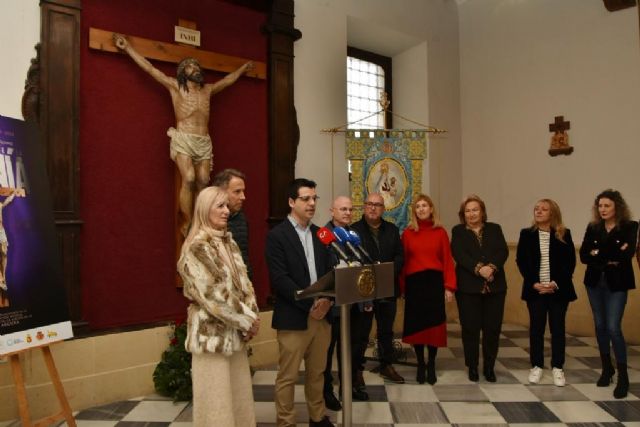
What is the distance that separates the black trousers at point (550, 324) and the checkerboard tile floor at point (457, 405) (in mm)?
186

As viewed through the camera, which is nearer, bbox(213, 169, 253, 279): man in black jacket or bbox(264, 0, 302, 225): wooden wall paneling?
bbox(213, 169, 253, 279): man in black jacket

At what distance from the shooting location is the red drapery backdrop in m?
3.80

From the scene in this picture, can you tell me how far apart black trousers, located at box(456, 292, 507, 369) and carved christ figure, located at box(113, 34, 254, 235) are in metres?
2.16

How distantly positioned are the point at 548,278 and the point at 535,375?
2.34 feet

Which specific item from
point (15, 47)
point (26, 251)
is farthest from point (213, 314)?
point (15, 47)

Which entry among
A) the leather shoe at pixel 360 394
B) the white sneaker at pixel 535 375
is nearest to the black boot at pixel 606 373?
the white sneaker at pixel 535 375

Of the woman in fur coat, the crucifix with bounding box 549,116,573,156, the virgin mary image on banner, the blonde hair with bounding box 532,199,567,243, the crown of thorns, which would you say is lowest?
the woman in fur coat

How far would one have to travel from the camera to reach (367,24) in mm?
5609

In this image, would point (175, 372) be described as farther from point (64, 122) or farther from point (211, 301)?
point (64, 122)

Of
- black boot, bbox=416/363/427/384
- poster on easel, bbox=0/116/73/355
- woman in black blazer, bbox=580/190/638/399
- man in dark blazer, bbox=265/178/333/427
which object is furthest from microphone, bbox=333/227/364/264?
woman in black blazer, bbox=580/190/638/399

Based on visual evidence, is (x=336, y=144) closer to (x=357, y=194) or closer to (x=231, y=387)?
(x=357, y=194)

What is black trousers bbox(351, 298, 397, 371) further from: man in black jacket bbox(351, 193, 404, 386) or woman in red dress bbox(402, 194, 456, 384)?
woman in red dress bbox(402, 194, 456, 384)

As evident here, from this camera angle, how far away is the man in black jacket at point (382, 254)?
364cm

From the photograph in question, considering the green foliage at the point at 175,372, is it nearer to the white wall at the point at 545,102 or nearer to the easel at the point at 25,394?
the easel at the point at 25,394
